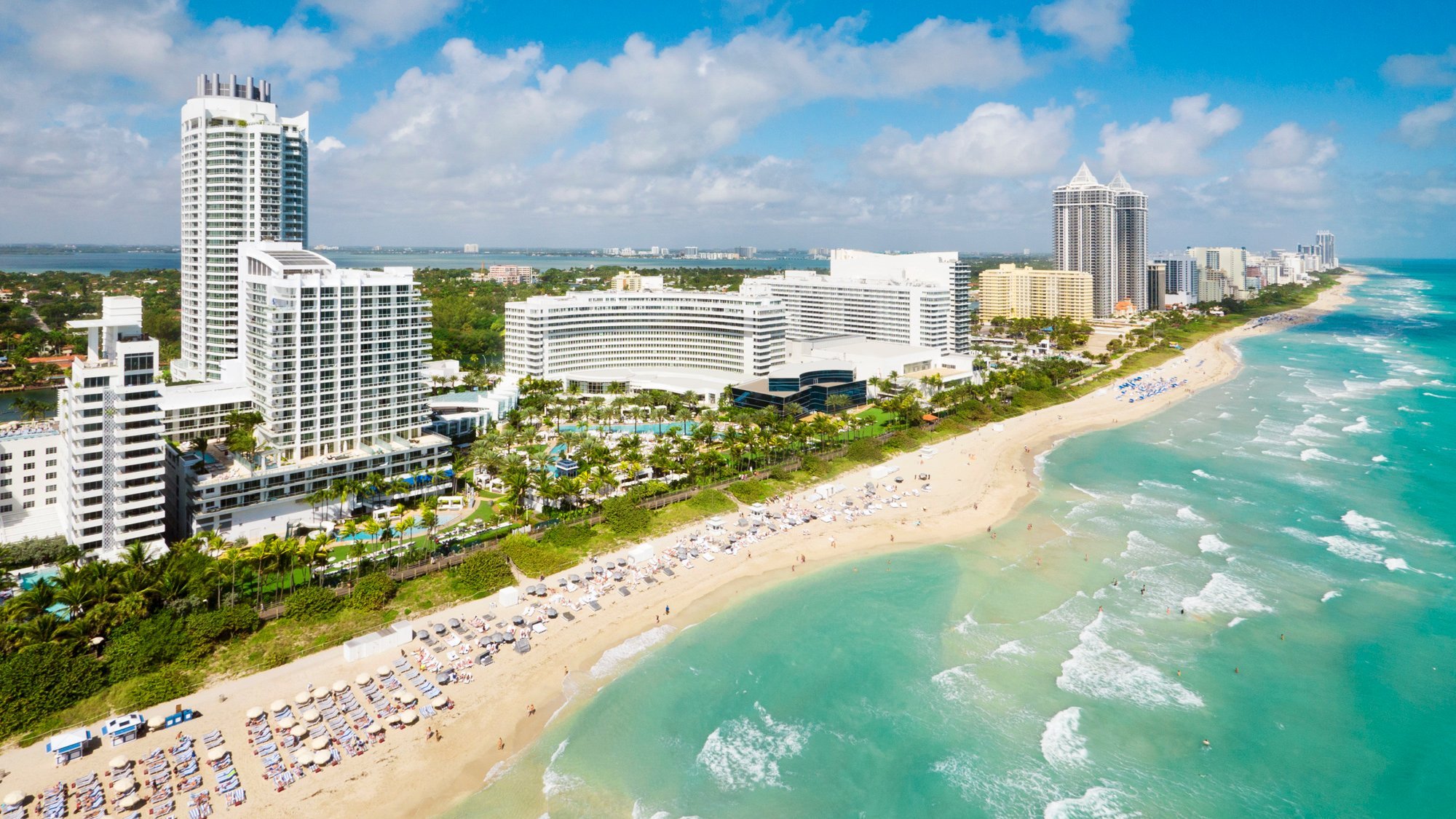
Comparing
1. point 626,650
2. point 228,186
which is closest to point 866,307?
point 228,186

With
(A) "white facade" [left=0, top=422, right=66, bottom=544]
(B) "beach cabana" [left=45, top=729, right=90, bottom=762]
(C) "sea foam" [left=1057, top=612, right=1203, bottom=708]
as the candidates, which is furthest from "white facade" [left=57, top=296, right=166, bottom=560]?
(C) "sea foam" [left=1057, top=612, right=1203, bottom=708]

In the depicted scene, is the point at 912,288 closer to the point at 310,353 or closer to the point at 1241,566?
the point at 1241,566

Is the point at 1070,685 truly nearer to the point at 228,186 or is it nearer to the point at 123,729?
the point at 123,729

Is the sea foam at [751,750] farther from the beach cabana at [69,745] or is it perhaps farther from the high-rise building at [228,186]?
the high-rise building at [228,186]

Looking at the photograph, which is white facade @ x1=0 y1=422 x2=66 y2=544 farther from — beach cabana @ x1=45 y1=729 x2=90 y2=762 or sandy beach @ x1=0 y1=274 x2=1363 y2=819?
sandy beach @ x1=0 y1=274 x2=1363 y2=819

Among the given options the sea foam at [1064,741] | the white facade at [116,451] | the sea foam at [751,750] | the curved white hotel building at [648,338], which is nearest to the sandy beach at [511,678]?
Result: the sea foam at [751,750]
